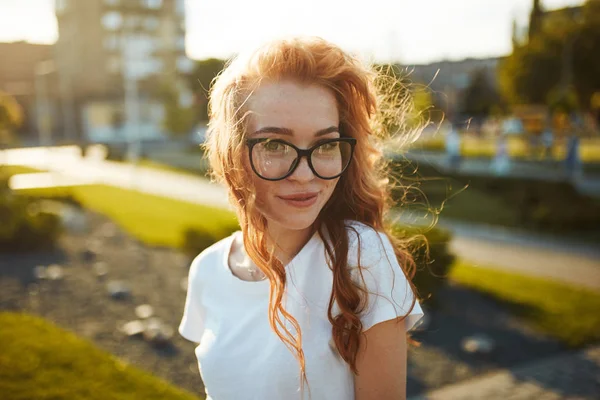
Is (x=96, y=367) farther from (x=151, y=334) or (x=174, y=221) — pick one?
(x=174, y=221)

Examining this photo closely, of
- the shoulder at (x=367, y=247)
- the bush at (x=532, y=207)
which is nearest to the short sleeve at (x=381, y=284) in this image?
the shoulder at (x=367, y=247)

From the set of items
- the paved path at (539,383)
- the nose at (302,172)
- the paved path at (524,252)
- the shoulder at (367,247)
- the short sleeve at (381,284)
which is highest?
the nose at (302,172)

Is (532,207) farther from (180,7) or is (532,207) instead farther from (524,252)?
(180,7)

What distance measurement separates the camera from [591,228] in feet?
34.1

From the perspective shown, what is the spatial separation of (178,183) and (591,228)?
12.9m

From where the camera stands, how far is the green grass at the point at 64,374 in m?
3.43

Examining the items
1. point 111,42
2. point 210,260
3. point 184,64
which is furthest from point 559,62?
point 111,42

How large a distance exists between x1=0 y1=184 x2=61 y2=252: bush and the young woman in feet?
24.9

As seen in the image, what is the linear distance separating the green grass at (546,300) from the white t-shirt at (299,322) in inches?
176

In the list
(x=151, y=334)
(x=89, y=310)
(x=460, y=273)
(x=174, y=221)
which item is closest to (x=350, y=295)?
(x=151, y=334)

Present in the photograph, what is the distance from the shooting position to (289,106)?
5.03 feet

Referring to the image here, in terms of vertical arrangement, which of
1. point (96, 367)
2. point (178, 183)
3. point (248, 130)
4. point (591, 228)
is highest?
point (248, 130)

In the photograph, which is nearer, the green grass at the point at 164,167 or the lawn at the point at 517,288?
the lawn at the point at 517,288

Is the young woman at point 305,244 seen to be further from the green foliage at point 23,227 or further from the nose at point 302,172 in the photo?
the green foliage at point 23,227
